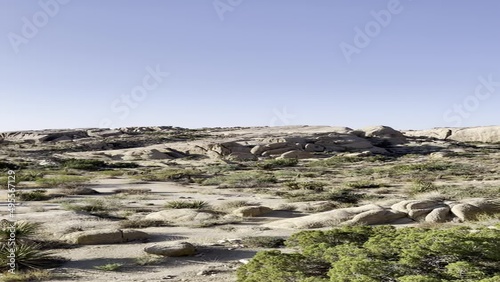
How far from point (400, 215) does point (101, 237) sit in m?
10.5

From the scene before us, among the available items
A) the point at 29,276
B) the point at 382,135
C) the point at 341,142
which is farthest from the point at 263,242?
the point at 382,135

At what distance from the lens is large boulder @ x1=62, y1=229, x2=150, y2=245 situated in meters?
12.2

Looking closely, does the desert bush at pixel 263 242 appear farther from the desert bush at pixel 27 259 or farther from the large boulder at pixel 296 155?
the large boulder at pixel 296 155

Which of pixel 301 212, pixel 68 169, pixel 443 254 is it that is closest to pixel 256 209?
pixel 301 212

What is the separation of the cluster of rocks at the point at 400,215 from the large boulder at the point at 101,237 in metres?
5.01

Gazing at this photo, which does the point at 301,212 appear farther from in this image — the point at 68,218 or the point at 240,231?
the point at 68,218

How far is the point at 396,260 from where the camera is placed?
7.09 m

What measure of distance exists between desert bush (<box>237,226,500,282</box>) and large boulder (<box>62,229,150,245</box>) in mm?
5933

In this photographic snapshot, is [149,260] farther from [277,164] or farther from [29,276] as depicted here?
[277,164]

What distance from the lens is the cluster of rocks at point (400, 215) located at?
47.3 feet

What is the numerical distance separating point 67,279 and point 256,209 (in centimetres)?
897

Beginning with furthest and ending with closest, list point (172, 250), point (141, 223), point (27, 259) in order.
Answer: point (141, 223), point (172, 250), point (27, 259)

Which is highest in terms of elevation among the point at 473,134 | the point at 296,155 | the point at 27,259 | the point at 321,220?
the point at 27,259

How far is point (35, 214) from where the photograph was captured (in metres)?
16.2
